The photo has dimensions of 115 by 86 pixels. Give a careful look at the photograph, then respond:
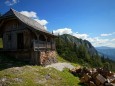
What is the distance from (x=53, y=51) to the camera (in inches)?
1286

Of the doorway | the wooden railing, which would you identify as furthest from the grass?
the doorway

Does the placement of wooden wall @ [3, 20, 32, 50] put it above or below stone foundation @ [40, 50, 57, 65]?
above

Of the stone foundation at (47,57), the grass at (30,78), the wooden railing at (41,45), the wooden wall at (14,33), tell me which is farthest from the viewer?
the wooden wall at (14,33)

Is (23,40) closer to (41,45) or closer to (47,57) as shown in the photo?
(41,45)

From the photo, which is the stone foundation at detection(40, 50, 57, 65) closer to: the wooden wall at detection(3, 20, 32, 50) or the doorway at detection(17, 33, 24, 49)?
the wooden wall at detection(3, 20, 32, 50)

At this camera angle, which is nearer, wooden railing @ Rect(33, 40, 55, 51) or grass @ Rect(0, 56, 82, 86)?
grass @ Rect(0, 56, 82, 86)

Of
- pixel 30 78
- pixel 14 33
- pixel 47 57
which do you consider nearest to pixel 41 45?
Result: pixel 47 57

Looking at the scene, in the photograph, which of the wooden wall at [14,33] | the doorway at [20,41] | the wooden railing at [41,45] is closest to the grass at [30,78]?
the wooden railing at [41,45]

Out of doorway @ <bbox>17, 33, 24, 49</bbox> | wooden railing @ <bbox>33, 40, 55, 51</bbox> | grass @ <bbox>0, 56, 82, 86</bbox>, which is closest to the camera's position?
grass @ <bbox>0, 56, 82, 86</bbox>

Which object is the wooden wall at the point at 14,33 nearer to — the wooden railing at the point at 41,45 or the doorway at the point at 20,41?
the doorway at the point at 20,41

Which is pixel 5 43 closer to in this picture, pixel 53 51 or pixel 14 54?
pixel 14 54

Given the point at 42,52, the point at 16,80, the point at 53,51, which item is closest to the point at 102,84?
the point at 16,80

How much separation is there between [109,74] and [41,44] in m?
11.4

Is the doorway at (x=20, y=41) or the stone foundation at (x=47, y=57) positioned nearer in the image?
the stone foundation at (x=47, y=57)
